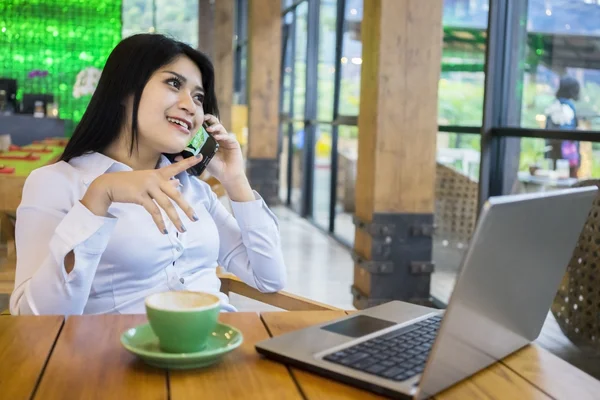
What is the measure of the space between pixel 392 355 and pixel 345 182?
6.24 metres

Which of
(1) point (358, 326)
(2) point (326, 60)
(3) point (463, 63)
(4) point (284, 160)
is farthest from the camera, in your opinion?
(4) point (284, 160)

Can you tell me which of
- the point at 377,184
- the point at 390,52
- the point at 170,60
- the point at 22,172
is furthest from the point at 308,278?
the point at 170,60

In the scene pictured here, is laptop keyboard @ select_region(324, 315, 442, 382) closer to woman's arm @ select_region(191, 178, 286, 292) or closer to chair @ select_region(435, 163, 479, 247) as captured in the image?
woman's arm @ select_region(191, 178, 286, 292)

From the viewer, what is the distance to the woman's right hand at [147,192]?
114 cm

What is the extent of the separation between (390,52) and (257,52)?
511 cm

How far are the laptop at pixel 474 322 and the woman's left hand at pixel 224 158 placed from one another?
2.18ft

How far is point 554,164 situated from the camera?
337 centimetres

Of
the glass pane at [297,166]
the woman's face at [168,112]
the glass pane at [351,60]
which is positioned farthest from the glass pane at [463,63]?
the glass pane at [297,166]

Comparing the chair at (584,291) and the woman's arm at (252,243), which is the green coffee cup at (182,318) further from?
the chair at (584,291)

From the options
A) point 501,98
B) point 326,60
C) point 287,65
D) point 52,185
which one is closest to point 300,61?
point 287,65

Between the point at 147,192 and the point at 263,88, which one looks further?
the point at 263,88

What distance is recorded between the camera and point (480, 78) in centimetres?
393

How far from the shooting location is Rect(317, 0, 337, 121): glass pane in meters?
7.25

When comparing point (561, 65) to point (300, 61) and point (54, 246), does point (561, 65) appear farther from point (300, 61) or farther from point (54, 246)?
point (300, 61)
